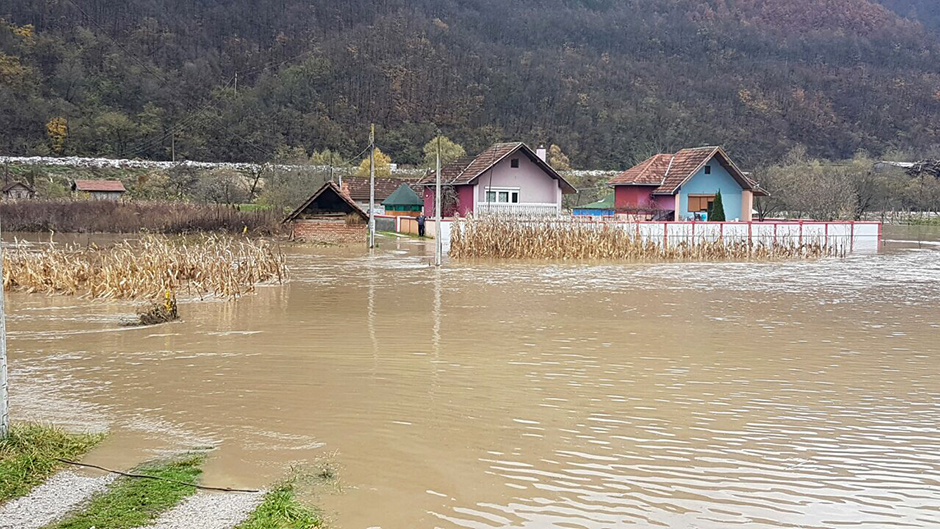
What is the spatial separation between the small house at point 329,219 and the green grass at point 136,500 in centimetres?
3343

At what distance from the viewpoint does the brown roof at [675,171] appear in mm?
46812

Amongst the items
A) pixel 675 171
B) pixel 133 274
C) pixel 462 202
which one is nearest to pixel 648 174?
pixel 675 171

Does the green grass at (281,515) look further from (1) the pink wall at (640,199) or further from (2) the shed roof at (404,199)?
(2) the shed roof at (404,199)

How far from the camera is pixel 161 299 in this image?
Answer: 18.4 metres

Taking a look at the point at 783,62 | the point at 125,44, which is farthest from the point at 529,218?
the point at 783,62

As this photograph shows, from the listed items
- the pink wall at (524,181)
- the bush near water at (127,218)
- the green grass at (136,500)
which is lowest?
the green grass at (136,500)

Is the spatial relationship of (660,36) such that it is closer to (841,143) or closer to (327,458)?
(841,143)

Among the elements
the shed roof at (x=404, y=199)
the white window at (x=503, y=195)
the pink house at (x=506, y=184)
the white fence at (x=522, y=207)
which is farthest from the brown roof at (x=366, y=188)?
the white fence at (x=522, y=207)

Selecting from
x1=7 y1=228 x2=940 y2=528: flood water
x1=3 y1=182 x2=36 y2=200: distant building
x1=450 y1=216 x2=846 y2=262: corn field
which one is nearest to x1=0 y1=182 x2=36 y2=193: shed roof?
x1=3 y1=182 x2=36 y2=200: distant building

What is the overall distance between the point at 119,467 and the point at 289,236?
3478 centimetres

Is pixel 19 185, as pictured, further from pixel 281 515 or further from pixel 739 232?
pixel 281 515

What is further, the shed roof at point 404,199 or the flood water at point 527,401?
the shed roof at point 404,199

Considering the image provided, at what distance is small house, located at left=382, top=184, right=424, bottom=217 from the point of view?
2388 inches

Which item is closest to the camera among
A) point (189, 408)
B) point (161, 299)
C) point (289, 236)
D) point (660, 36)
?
point (189, 408)
